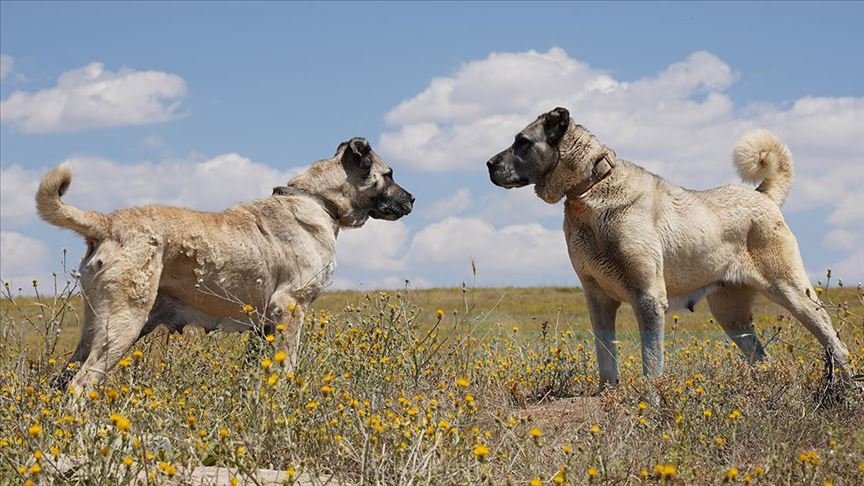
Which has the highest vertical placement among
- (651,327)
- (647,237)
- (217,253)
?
(647,237)

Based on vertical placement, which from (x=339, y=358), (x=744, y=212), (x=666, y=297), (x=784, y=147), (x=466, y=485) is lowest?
(x=466, y=485)

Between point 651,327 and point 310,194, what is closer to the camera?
point 651,327

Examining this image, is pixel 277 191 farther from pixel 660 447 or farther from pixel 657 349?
pixel 660 447

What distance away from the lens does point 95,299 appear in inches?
269

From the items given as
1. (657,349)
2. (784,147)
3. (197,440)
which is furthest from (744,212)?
(197,440)

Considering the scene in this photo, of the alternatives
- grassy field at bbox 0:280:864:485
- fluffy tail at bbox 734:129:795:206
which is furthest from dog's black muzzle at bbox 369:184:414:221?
fluffy tail at bbox 734:129:795:206

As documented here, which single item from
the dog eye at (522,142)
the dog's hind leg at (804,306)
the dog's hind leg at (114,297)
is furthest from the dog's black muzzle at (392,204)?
the dog's hind leg at (804,306)

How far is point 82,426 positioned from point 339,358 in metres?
2.31

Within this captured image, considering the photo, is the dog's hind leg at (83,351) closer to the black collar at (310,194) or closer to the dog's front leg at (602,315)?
the black collar at (310,194)

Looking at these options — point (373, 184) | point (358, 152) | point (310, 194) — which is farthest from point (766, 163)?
point (310, 194)

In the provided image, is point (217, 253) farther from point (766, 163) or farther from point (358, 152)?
point (766, 163)

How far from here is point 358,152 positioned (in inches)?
344

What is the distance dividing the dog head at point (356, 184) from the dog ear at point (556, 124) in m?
1.69

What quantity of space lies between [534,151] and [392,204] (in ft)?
5.33
